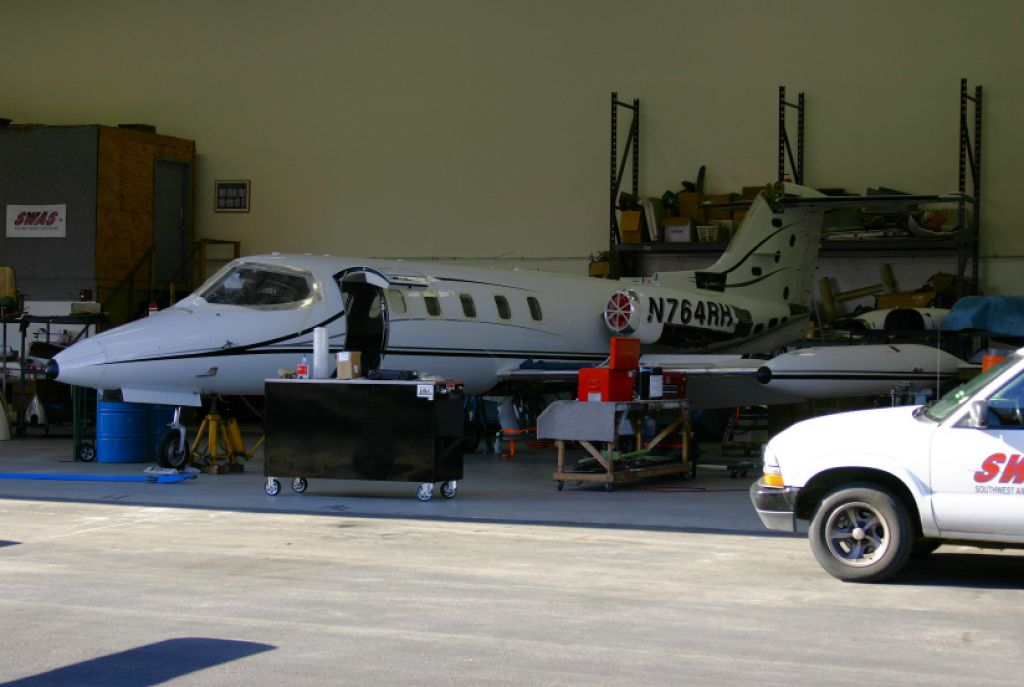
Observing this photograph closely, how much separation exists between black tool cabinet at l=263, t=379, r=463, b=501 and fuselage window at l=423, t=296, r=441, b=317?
4.85m

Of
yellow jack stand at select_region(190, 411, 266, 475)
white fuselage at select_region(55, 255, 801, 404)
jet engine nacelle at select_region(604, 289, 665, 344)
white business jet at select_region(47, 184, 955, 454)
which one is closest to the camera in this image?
white fuselage at select_region(55, 255, 801, 404)

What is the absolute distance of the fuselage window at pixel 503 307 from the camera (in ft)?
64.9

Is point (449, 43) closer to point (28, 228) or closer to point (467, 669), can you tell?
point (28, 228)

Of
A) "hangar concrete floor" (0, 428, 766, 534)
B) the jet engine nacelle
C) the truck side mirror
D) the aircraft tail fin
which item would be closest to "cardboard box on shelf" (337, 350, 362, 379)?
"hangar concrete floor" (0, 428, 766, 534)

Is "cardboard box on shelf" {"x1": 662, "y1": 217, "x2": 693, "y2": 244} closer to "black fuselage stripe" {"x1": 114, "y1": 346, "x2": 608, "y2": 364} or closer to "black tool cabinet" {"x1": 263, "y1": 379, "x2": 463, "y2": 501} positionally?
"black fuselage stripe" {"x1": 114, "y1": 346, "x2": 608, "y2": 364}

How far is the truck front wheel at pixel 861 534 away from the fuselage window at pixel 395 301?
9703 mm

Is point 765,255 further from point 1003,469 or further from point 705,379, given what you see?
point 1003,469

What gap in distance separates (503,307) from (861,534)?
11330 mm

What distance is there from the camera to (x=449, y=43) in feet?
92.8

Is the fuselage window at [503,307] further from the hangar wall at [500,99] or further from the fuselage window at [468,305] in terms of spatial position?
the hangar wall at [500,99]

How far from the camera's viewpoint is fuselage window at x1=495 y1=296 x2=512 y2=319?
1978 centimetres

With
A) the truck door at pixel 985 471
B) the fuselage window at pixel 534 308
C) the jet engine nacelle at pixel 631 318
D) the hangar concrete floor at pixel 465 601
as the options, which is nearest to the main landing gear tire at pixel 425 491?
the hangar concrete floor at pixel 465 601

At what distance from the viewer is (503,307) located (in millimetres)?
19859

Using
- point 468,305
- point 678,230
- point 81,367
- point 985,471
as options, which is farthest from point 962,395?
point 678,230
